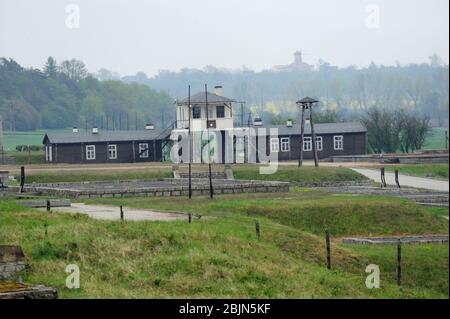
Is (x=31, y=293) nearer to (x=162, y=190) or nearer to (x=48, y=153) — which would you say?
(x=162, y=190)

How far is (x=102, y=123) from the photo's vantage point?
96.2 metres

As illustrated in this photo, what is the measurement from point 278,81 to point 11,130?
153ft

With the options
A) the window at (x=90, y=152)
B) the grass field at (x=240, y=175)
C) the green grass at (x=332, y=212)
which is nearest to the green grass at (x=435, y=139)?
the window at (x=90, y=152)

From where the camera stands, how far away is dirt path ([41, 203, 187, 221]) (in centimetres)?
3228

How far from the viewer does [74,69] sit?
9769 centimetres

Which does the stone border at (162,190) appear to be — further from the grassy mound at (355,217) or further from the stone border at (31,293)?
the stone border at (31,293)

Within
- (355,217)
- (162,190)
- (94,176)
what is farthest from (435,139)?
(355,217)

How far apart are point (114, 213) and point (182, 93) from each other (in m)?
82.7

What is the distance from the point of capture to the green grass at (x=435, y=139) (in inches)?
3428

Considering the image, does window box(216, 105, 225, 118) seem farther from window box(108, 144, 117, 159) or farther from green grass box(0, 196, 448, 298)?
green grass box(0, 196, 448, 298)

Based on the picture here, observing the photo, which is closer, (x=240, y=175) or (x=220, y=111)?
(x=240, y=175)

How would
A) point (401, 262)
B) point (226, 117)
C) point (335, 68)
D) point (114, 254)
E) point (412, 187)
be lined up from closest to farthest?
point (114, 254) < point (401, 262) < point (412, 187) < point (226, 117) < point (335, 68)

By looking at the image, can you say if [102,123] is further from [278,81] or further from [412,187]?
[412,187]

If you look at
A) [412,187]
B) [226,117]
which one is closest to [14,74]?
[226,117]
